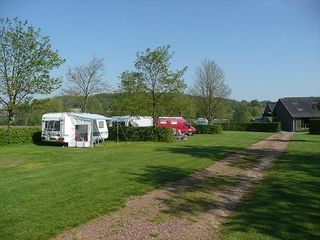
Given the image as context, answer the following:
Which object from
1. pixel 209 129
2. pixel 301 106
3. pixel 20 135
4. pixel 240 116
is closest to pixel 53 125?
pixel 20 135

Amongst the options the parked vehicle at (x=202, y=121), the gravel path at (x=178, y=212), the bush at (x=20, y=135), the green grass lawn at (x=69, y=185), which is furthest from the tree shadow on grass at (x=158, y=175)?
the parked vehicle at (x=202, y=121)

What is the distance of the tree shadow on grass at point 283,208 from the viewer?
6891 millimetres

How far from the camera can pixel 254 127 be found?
180 feet

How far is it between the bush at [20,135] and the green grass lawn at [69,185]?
29.0ft

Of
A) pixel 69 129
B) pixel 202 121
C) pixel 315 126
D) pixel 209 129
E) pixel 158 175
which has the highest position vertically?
pixel 202 121

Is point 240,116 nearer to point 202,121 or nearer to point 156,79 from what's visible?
point 202,121

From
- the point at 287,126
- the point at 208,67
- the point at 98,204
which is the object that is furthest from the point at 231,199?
the point at 287,126

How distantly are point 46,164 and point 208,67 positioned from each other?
40328mm

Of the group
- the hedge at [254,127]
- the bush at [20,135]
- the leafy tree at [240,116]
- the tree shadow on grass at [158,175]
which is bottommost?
the tree shadow on grass at [158,175]

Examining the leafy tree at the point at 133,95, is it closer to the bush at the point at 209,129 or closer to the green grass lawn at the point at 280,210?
the bush at the point at 209,129

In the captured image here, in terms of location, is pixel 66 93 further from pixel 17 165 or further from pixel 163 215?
pixel 163 215

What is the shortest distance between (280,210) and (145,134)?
884 inches

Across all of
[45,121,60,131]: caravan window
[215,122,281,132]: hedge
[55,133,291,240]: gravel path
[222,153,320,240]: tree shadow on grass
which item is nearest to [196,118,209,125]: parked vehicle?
[215,122,281,132]: hedge

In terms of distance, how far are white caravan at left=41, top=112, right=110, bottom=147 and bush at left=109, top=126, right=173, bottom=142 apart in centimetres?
451
